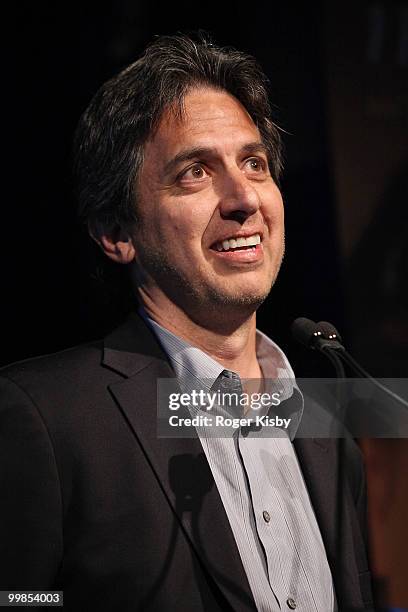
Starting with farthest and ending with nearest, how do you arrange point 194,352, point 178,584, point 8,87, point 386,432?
point 386,432
point 8,87
point 194,352
point 178,584

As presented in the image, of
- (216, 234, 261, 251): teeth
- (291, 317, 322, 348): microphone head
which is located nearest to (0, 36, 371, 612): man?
(216, 234, 261, 251): teeth

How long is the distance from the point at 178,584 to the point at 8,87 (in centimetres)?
144

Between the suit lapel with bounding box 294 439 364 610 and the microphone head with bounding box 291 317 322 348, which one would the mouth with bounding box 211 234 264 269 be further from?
the suit lapel with bounding box 294 439 364 610

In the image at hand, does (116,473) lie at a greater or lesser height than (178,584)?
greater

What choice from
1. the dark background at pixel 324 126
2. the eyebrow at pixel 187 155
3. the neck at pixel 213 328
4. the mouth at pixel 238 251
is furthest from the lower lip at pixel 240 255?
the dark background at pixel 324 126

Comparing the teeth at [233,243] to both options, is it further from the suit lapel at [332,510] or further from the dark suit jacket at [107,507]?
the suit lapel at [332,510]

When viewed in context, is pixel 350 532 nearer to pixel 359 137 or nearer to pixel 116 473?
pixel 116 473

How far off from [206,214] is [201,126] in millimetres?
205

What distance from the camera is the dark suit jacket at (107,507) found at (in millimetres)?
1470

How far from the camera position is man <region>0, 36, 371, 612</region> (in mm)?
1497

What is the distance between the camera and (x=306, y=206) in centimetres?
250

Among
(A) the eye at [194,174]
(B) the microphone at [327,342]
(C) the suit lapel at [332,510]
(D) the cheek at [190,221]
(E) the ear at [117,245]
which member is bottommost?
(C) the suit lapel at [332,510]

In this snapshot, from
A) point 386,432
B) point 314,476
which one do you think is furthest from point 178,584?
point 386,432

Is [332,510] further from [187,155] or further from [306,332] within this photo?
[187,155]
